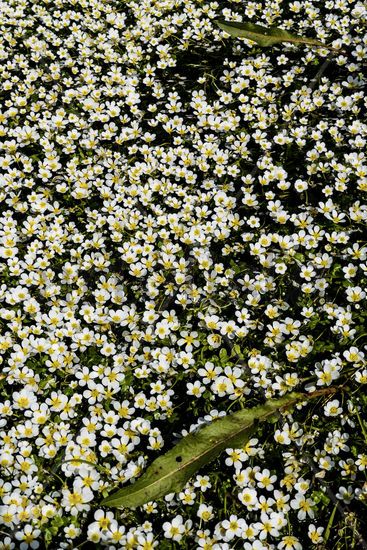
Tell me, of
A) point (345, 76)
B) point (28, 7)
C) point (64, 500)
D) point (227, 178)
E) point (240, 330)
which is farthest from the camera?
point (28, 7)

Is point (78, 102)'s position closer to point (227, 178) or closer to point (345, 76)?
point (227, 178)

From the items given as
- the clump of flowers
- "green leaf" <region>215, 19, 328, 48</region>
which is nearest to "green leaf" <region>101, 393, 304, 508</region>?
the clump of flowers

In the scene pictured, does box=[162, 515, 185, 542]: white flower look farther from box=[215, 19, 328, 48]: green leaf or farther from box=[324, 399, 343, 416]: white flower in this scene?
box=[215, 19, 328, 48]: green leaf

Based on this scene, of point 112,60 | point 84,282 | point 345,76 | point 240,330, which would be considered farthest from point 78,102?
point 240,330

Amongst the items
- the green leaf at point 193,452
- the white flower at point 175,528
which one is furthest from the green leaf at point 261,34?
the white flower at point 175,528

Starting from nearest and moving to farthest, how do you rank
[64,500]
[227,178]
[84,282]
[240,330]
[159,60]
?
[64,500] < [240,330] < [84,282] < [227,178] < [159,60]

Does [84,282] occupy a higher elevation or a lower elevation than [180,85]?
lower
